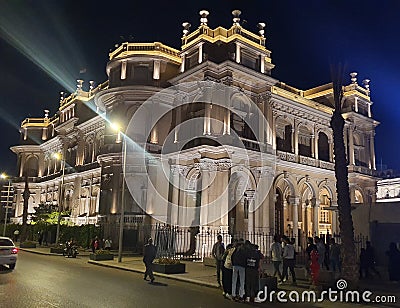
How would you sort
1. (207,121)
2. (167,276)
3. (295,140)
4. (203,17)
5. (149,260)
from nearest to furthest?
1. (149,260)
2. (167,276)
3. (207,121)
4. (203,17)
5. (295,140)

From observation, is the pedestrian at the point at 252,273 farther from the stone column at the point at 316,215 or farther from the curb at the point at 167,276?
the stone column at the point at 316,215

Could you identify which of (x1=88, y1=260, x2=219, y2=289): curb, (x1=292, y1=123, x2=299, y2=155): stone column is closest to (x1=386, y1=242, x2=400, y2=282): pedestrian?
(x1=88, y1=260, x2=219, y2=289): curb

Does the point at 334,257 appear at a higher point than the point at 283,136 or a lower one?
lower

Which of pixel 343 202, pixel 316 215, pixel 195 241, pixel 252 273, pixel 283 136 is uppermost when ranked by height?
pixel 283 136

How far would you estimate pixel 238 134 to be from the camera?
30234 mm

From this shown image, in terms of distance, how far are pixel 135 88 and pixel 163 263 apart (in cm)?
1768

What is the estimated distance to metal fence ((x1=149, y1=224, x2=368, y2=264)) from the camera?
76.3 feet

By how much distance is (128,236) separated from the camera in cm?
2941

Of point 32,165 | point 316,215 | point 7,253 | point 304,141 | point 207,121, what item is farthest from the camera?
point 32,165

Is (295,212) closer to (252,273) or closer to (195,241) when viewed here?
(195,241)

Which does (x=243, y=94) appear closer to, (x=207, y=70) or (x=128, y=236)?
(x=207, y=70)

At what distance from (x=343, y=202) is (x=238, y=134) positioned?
16.9m

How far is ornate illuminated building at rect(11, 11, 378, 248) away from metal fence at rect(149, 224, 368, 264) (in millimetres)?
1214

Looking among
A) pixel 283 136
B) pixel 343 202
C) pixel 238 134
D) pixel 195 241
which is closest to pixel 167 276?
pixel 343 202
